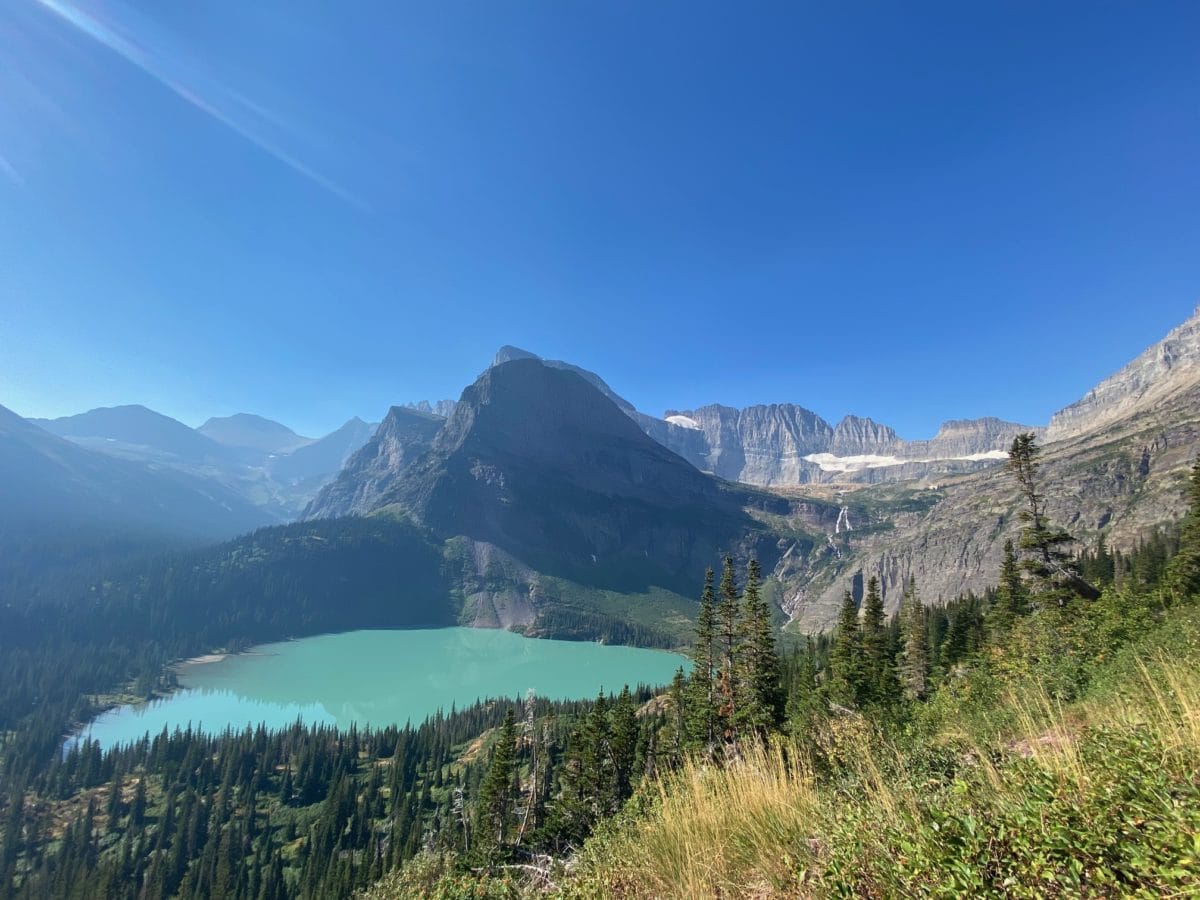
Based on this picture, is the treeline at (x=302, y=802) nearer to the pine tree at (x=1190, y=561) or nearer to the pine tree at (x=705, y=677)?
the pine tree at (x=705, y=677)

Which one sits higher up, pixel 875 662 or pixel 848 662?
pixel 848 662

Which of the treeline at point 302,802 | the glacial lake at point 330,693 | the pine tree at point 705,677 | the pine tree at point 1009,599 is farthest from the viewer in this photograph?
the glacial lake at point 330,693

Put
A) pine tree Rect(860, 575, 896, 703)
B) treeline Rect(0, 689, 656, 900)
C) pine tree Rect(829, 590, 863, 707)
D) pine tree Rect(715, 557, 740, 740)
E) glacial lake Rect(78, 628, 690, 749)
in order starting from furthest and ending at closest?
glacial lake Rect(78, 628, 690, 749) → treeline Rect(0, 689, 656, 900) → pine tree Rect(860, 575, 896, 703) → pine tree Rect(829, 590, 863, 707) → pine tree Rect(715, 557, 740, 740)

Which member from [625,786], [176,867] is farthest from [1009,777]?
[176,867]

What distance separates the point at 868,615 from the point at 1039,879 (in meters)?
49.4

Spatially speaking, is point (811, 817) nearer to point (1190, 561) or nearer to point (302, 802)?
point (1190, 561)

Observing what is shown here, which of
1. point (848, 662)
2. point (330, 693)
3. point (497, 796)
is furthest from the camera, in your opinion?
point (330, 693)

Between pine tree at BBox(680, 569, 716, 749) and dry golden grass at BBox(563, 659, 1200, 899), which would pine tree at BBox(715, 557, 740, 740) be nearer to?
pine tree at BBox(680, 569, 716, 749)

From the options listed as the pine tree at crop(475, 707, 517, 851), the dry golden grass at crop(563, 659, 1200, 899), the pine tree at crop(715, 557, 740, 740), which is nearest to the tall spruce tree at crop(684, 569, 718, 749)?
the pine tree at crop(715, 557, 740, 740)

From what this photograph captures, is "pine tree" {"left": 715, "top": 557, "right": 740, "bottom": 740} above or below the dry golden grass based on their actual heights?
below

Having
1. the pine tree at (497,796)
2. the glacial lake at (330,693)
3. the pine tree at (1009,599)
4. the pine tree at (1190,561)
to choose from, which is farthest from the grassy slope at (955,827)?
the glacial lake at (330,693)

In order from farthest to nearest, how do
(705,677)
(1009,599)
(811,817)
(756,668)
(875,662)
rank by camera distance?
(1009,599), (875,662), (705,677), (756,668), (811,817)

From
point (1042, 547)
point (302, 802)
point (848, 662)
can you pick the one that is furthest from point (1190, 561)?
point (302, 802)

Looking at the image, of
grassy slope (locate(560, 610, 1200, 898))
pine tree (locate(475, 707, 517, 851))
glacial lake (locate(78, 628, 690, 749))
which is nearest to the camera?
grassy slope (locate(560, 610, 1200, 898))
